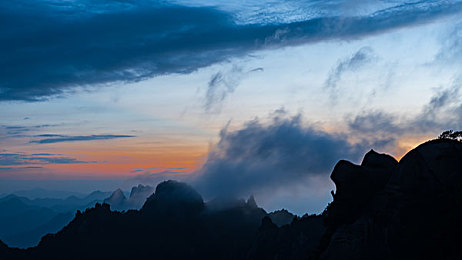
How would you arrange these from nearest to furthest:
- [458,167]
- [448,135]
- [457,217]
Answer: [457,217] < [458,167] < [448,135]

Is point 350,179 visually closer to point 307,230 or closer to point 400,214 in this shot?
point 400,214

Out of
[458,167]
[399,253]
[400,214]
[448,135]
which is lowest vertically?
[399,253]

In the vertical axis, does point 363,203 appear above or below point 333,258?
above

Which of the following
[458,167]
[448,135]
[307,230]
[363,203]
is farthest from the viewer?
[307,230]

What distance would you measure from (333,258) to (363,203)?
17947 millimetres

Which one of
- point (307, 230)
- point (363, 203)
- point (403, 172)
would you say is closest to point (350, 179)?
point (363, 203)

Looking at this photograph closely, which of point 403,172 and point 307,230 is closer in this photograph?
point 403,172

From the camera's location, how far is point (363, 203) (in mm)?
89500

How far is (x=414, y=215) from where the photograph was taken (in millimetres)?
78188

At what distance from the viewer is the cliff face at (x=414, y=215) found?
2958 inches

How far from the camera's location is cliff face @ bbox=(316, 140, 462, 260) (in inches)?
2958

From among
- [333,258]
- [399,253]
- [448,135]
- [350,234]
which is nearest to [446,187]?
[399,253]

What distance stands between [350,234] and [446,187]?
66.1ft

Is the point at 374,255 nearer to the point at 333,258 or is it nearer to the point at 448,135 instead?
the point at 333,258
